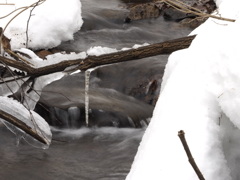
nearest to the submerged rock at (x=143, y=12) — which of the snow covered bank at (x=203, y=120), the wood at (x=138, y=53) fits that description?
the wood at (x=138, y=53)

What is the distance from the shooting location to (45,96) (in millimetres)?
4641

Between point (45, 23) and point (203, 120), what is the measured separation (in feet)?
17.2

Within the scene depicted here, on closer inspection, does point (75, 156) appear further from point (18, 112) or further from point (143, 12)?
point (143, 12)

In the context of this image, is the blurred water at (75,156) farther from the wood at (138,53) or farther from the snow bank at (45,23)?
the snow bank at (45,23)

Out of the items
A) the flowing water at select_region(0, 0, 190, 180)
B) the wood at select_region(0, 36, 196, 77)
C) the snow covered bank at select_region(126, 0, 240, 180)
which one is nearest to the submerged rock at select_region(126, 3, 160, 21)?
the flowing water at select_region(0, 0, 190, 180)

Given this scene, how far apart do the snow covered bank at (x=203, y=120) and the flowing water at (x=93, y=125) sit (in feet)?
4.71

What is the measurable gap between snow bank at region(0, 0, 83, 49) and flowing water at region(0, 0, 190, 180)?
0.87 feet

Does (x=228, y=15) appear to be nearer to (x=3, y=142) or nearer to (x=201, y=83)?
(x=201, y=83)

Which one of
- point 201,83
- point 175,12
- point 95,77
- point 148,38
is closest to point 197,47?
point 201,83

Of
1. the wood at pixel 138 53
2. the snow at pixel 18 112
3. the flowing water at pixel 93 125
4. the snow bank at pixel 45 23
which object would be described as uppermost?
the wood at pixel 138 53

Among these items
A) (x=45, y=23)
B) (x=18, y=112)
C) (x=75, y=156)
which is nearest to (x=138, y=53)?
(x=18, y=112)

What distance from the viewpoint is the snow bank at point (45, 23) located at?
19.2ft

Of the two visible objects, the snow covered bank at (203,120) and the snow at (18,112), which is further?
the snow at (18,112)

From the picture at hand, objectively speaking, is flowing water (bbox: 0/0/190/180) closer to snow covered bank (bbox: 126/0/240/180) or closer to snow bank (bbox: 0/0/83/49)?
snow bank (bbox: 0/0/83/49)
